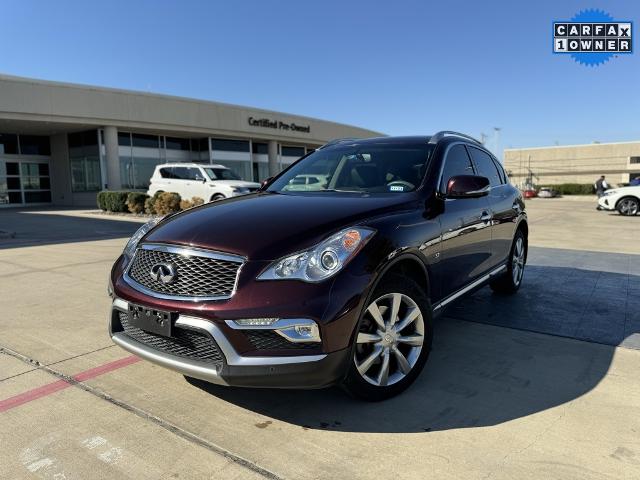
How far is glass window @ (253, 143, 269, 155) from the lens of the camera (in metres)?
35.6

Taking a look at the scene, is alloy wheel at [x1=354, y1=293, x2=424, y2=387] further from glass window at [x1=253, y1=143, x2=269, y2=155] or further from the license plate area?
glass window at [x1=253, y1=143, x2=269, y2=155]

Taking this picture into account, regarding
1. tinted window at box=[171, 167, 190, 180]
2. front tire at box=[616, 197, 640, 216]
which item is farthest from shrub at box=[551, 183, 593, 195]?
tinted window at box=[171, 167, 190, 180]

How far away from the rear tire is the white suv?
1239 cm

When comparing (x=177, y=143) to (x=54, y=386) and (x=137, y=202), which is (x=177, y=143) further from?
(x=54, y=386)

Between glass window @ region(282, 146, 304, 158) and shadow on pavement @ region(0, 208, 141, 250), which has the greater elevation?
glass window @ region(282, 146, 304, 158)

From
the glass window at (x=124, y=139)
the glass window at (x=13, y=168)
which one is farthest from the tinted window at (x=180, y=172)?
the glass window at (x=13, y=168)

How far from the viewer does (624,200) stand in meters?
18.2

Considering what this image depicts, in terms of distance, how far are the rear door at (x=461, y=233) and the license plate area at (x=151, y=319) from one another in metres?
2.00

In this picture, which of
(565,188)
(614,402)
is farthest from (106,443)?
(565,188)

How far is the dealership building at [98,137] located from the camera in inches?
936

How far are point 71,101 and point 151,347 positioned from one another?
25.2m

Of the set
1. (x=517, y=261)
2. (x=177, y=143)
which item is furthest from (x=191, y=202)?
(x=177, y=143)

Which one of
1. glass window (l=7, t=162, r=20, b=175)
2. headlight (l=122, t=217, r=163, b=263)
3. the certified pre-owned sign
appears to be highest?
the certified pre-owned sign

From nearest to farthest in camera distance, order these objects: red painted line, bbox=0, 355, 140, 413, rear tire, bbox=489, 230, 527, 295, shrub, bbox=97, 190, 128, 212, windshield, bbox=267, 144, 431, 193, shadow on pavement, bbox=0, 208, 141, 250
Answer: red painted line, bbox=0, 355, 140, 413 → windshield, bbox=267, 144, 431, 193 → rear tire, bbox=489, 230, 527, 295 → shadow on pavement, bbox=0, 208, 141, 250 → shrub, bbox=97, 190, 128, 212
